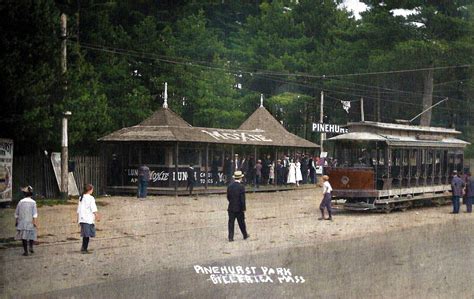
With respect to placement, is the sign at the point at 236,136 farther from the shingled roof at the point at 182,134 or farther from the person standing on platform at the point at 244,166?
the person standing on platform at the point at 244,166

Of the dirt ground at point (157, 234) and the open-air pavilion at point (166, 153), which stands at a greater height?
the open-air pavilion at point (166, 153)

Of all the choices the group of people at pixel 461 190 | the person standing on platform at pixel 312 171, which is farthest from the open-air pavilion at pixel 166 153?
the group of people at pixel 461 190

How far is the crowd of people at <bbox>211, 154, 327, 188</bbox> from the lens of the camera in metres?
33.6

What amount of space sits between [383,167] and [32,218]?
13895 millimetres

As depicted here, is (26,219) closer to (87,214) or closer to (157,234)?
(87,214)

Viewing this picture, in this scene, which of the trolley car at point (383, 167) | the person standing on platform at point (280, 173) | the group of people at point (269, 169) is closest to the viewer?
the trolley car at point (383, 167)

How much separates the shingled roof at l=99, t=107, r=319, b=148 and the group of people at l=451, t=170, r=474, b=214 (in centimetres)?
1206

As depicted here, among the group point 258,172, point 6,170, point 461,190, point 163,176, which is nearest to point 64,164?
point 6,170

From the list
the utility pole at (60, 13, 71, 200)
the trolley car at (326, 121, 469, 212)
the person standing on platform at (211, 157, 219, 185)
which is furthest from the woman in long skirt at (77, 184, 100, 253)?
the person standing on platform at (211, 157, 219, 185)

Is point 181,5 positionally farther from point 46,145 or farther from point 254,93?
point 46,145

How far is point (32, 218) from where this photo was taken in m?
13.2

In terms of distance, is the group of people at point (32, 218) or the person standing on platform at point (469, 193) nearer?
the group of people at point (32, 218)

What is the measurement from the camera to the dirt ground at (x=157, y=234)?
38.2 ft

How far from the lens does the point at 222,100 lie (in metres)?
44.3
